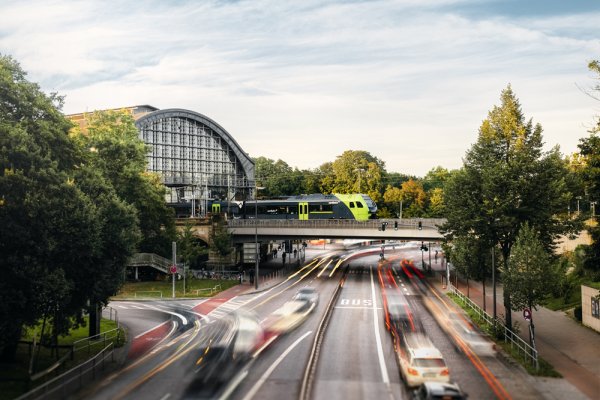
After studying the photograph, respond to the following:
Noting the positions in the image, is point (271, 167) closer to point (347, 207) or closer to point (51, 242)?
point (347, 207)

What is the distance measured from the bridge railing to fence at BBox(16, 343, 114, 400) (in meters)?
33.4

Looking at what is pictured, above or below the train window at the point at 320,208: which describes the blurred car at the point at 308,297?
below

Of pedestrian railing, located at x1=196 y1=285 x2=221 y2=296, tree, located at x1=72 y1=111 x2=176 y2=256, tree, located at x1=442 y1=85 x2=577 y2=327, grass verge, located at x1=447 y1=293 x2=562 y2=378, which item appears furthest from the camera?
pedestrian railing, located at x1=196 y1=285 x2=221 y2=296

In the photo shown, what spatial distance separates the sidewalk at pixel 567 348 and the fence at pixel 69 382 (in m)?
20.7

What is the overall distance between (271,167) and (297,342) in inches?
5198

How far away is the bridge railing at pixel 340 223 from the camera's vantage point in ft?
210

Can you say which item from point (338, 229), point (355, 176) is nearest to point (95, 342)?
point (338, 229)

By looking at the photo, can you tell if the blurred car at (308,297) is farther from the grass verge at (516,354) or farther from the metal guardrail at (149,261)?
the metal guardrail at (149,261)

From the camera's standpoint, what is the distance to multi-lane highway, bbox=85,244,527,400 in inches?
910

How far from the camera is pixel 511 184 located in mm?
33094

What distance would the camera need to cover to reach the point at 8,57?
2742 cm

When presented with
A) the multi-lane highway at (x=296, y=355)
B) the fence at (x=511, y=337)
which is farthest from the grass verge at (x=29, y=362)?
the fence at (x=511, y=337)

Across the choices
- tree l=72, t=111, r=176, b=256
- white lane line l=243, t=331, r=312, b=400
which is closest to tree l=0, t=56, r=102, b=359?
white lane line l=243, t=331, r=312, b=400

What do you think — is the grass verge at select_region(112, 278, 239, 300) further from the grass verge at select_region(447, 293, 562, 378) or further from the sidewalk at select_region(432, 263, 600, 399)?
the sidewalk at select_region(432, 263, 600, 399)
